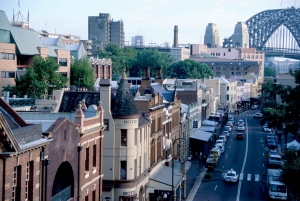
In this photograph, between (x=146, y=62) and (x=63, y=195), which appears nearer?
(x=63, y=195)

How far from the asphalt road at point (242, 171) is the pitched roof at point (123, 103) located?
1625 centimetres

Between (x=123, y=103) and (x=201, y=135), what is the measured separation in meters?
42.9

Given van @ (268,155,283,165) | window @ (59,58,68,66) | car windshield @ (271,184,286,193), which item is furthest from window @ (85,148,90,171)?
window @ (59,58,68,66)

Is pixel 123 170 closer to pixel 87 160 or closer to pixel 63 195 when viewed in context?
pixel 87 160

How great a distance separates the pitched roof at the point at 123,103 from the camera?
141ft

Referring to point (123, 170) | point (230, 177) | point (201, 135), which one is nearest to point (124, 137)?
point (123, 170)

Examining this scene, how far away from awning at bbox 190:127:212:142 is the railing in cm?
5057

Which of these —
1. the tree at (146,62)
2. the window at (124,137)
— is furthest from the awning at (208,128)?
the tree at (146,62)

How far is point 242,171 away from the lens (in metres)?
72.8

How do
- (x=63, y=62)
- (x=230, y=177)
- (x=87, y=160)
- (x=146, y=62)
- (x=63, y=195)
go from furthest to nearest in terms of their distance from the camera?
(x=146, y=62), (x=63, y=62), (x=230, y=177), (x=87, y=160), (x=63, y=195)

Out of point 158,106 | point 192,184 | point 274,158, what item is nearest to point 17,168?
point 158,106

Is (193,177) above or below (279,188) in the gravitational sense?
below

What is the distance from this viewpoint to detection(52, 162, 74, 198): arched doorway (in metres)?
30.2

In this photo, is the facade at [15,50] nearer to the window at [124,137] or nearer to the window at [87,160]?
the window at [124,137]
